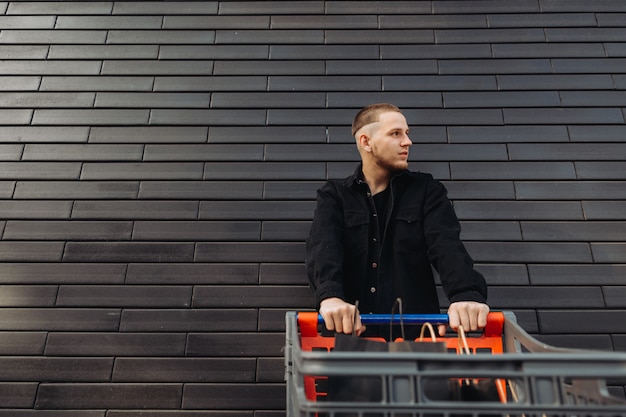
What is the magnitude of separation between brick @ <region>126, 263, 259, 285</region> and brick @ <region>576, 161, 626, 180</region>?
6.92 ft

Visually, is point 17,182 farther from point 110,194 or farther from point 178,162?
point 178,162

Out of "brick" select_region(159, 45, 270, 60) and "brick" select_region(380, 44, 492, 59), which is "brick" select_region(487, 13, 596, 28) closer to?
"brick" select_region(380, 44, 492, 59)

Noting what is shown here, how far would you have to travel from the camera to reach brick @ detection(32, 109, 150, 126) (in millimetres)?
3436

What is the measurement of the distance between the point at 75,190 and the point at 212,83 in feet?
3.71

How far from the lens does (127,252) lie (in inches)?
123

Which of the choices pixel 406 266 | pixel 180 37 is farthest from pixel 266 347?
pixel 180 37

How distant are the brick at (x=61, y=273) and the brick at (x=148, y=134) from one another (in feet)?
2.76

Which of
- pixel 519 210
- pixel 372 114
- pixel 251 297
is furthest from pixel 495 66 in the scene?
pixel 251 297

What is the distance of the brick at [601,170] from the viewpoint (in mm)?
3232

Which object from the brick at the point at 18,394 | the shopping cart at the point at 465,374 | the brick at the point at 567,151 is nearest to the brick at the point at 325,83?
the brick at the point at 567,151

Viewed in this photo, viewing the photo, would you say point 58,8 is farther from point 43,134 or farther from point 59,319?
point 59,319

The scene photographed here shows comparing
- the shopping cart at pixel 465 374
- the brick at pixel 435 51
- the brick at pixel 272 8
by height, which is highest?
the brick at pixel 272 8

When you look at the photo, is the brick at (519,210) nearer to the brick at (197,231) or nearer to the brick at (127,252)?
the brick at (197,231)

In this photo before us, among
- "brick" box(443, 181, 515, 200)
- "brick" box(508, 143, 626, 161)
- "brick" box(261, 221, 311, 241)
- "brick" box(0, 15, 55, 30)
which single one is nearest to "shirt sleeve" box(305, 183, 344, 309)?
"brick" box(261, 221, 311, 241)
